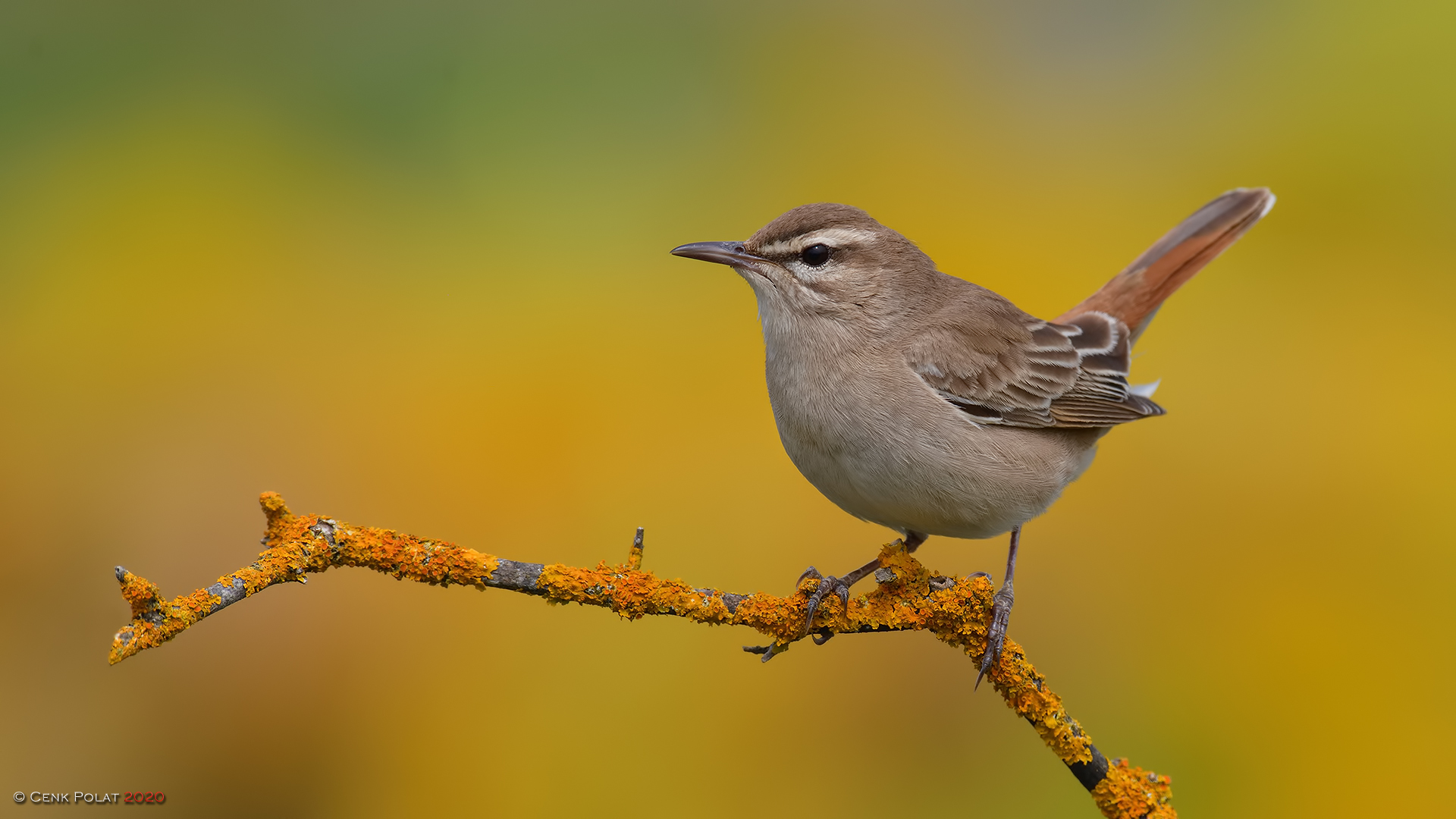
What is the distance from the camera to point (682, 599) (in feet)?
7.74

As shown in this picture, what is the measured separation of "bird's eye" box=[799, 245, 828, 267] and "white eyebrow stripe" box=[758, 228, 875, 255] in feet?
0.04

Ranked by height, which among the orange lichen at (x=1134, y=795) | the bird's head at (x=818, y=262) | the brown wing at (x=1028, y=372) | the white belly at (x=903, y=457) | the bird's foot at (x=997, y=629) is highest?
the bird's head at (x=818, y=262)

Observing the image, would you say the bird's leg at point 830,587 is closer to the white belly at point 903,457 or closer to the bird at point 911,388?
the bird at point 911,388

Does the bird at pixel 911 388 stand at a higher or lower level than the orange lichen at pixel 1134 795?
higher

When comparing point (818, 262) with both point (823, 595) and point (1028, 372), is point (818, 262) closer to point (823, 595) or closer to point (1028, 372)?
point (1028, 372)

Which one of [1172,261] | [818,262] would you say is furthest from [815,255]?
[1172,261]

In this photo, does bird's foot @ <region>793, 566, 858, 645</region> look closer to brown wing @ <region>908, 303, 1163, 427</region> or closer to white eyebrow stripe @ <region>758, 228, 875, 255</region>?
brown wing @ <region>908, 303, 1163, 427</region>

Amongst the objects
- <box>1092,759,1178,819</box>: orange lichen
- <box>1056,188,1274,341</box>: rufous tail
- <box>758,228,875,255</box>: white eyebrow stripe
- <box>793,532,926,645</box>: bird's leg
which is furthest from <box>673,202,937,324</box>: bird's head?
<box>1092,759,1178,819</box>: orange lichen

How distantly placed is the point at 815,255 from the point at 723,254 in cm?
29

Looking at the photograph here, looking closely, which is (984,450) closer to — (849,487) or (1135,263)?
(849,487)

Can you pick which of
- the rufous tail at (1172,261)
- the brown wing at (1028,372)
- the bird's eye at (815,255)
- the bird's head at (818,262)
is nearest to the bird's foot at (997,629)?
the brown wing at (1028,372)

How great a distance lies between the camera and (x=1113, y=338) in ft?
13.1

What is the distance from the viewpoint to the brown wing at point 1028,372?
331 centimetres

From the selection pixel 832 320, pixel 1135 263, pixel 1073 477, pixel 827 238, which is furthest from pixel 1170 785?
pixel 1135 263
